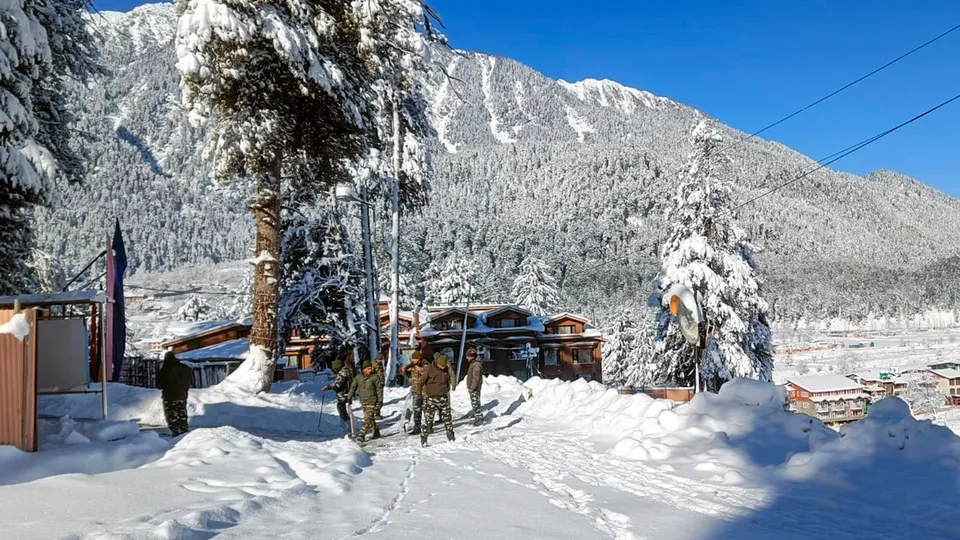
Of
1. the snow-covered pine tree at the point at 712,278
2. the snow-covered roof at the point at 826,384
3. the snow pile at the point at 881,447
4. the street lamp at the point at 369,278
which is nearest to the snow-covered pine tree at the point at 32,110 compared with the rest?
the street lamp at the point at 369,278

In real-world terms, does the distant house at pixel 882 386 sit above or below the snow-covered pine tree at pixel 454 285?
below

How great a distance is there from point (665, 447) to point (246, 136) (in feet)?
37.1

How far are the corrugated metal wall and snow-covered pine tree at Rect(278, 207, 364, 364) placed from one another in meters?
21.6

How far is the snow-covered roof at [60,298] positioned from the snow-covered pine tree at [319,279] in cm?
1924

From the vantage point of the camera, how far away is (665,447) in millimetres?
10078

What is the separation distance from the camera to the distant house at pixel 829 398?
73188 mm

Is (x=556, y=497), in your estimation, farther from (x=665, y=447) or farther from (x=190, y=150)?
(x=190, y=150)

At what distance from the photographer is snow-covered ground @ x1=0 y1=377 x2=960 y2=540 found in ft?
20.0

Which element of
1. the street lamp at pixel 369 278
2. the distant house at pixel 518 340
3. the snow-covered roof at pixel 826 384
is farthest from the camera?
the snow-covered roof at pixel 826 384

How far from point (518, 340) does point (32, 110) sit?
4303cm

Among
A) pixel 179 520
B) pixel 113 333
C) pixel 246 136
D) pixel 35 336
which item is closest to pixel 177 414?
pixel 113 333

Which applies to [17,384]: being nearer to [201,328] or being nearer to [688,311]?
[688,311]

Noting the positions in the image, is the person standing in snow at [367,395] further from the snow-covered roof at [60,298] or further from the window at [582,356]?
the window at [582,356]

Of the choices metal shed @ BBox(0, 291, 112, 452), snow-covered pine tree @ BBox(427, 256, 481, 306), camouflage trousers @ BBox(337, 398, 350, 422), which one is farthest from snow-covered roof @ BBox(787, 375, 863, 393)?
metal shed @ BBox(0, 291, 112, 452)
